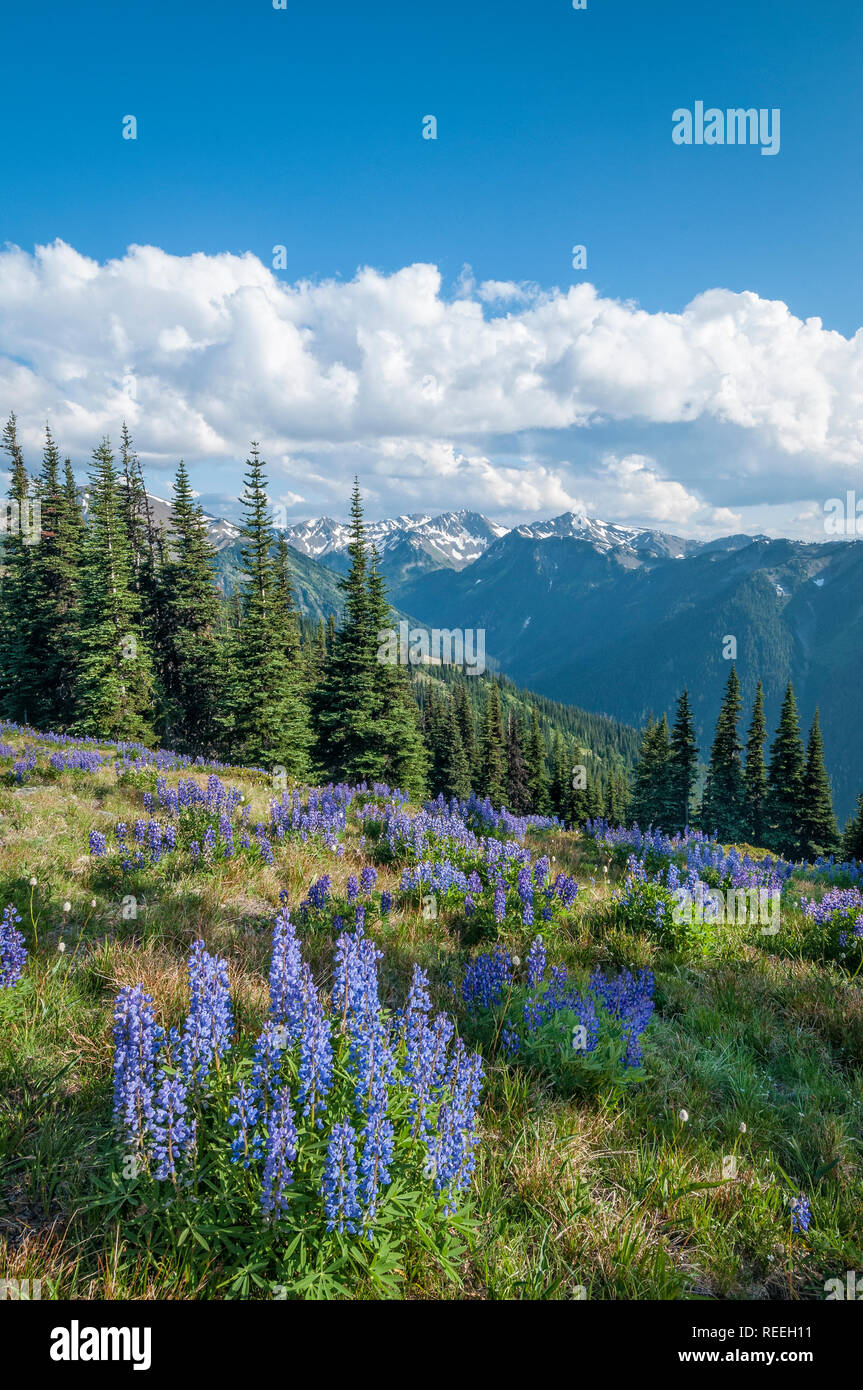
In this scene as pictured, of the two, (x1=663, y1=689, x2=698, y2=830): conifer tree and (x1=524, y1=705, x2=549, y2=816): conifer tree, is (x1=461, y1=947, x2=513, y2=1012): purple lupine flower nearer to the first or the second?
(x1=663, y1=689, x2=698, y2=830): conifer tree

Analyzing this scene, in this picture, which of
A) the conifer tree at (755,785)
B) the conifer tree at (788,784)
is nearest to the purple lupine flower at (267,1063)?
the conifer tree at (788,784)

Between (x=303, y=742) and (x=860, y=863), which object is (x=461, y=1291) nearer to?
(x=860, y=863)

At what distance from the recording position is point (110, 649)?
118ft

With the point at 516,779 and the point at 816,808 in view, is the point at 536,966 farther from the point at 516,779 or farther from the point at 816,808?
the point at 516,779

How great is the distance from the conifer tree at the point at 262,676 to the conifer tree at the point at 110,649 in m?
7.55

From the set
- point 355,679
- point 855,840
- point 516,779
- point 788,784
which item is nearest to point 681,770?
point 788,784

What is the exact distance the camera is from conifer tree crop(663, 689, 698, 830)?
5366 centimetres

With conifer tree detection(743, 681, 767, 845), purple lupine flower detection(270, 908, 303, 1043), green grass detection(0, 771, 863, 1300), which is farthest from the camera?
conifer tree detection(743, 681, 767, 845)

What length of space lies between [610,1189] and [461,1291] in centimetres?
110

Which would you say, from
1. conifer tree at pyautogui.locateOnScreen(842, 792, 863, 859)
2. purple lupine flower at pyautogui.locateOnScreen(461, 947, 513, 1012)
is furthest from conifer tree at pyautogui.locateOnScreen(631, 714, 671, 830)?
purple lupine flower at pyautogui.locateOnScreen(461, 947, 513, 1012)

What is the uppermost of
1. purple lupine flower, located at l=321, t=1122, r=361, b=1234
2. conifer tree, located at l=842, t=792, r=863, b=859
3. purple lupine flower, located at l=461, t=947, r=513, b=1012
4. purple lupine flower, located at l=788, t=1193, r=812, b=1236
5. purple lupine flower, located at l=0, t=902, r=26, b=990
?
purple lupine flower, located at l=0, t=902, r=26, b=990

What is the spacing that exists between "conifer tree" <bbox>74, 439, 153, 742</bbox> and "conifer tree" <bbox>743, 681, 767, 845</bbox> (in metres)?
50.8

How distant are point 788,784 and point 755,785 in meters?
2.81

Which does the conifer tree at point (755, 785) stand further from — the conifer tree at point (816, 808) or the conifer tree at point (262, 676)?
the conifer tree at point (262, 676)
